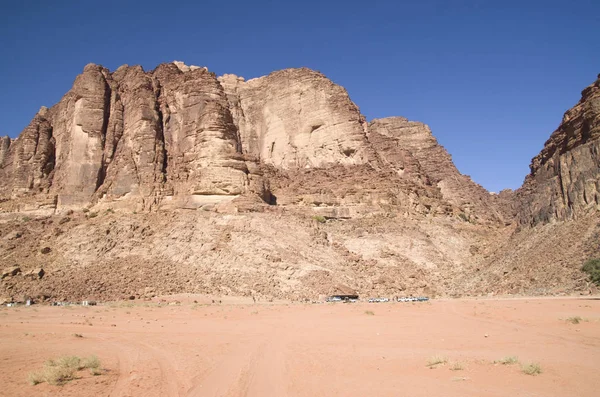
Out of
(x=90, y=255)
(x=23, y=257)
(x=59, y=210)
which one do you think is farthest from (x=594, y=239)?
(x=59, y=210)

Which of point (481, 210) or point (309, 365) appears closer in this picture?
point (309, 365)

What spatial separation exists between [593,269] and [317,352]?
82.3 feet

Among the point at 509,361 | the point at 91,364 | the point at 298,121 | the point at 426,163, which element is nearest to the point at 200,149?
the point at 298,121

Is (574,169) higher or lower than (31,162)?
lower

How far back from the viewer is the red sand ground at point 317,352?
30.2 feet

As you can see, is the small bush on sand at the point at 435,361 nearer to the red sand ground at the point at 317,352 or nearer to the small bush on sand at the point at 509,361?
the red sand ground at the point at 317,352

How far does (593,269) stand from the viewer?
29.8 meters

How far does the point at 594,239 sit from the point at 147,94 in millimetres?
53235

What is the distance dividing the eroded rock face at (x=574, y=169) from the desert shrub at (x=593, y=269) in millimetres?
7524

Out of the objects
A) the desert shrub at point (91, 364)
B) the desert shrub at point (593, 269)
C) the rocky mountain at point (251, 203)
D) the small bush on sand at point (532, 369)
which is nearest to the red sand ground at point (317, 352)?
the small bush on sand at point (532, 369)

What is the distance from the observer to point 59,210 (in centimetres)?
5625

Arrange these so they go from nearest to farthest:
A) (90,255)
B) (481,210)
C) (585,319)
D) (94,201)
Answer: (585,319) < (90,255) < (94,201) < (481,210)

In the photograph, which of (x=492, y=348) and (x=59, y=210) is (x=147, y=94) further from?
(x=492, y=348)

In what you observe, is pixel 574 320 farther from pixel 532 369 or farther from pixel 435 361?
pixel 532 369
